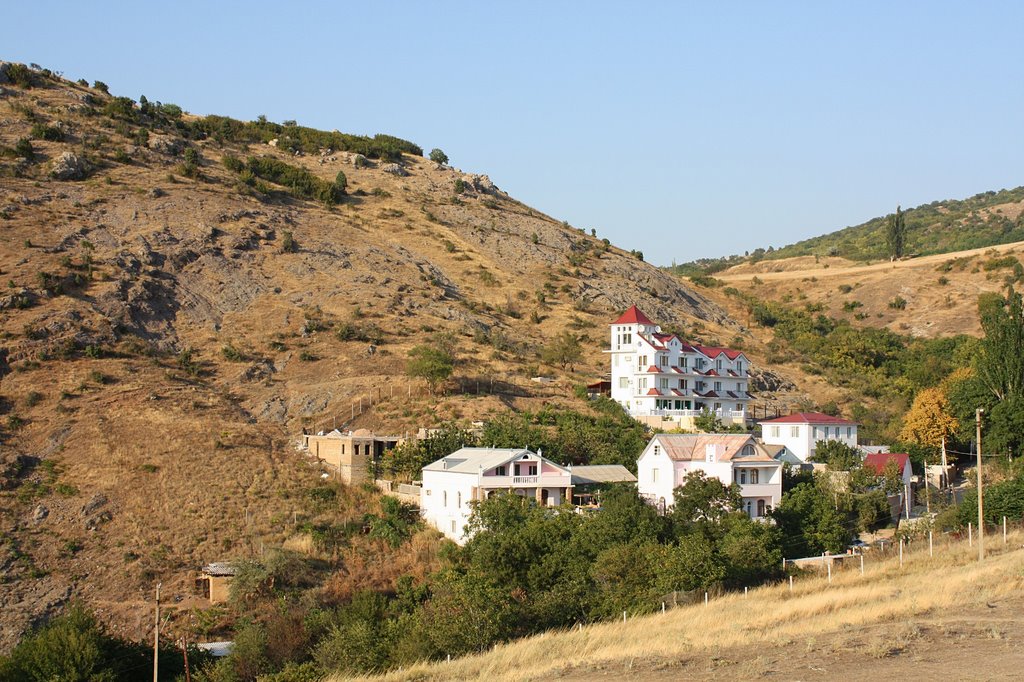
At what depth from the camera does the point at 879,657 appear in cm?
2359

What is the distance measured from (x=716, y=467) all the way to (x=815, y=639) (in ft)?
78.1

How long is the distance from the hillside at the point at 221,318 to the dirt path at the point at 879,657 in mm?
22354

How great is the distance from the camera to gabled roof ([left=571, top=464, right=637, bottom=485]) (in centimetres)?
5281

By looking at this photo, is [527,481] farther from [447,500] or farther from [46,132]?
[46,132]

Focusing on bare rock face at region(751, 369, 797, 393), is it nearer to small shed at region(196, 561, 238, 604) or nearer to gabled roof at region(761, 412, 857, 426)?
gabled roof at region(761, 412, 857, 426)

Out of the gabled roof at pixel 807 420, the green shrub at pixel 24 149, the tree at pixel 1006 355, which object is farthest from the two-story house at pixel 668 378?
the green shrub at pixel 24 149

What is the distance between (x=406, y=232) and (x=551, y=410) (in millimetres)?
41063

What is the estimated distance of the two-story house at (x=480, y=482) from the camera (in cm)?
4956

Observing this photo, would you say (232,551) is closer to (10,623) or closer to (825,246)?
(10,623)

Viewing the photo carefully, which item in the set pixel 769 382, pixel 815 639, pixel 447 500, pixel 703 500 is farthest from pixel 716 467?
pixel 769 382

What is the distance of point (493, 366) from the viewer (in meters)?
72.8

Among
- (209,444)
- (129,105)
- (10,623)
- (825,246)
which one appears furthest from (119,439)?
(825,246)

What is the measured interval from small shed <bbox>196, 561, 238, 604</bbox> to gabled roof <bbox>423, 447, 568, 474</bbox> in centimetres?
1103

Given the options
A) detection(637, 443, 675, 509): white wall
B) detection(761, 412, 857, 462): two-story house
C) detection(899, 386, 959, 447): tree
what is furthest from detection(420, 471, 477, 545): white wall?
detection(899, 386, 959, 447): tree
